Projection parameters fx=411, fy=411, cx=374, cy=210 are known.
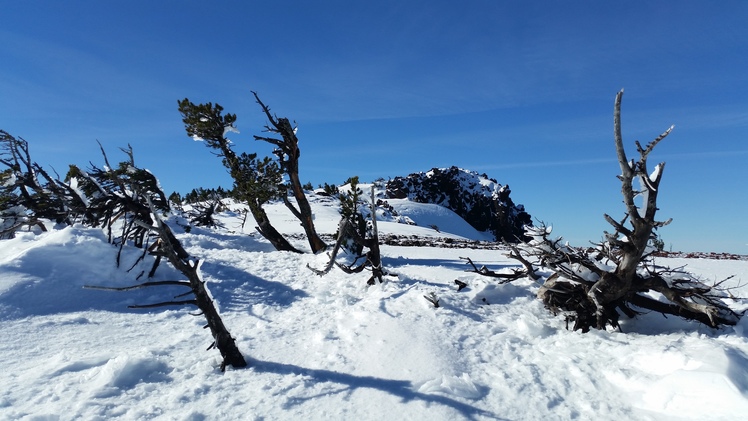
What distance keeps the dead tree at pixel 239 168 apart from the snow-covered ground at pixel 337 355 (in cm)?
614

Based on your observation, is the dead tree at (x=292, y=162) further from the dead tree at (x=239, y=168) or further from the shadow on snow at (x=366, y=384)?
the shadow on snow at (x=366, y=384)

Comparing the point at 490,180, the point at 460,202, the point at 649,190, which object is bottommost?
the point at 649,190

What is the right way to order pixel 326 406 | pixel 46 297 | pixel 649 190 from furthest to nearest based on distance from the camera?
pixel 46 297
pixel 649 190
pixel 326 406

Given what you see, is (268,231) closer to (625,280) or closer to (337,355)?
(337,355)

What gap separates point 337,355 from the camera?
5848 mm

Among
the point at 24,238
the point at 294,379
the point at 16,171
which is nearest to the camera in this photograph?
the point at 294,379

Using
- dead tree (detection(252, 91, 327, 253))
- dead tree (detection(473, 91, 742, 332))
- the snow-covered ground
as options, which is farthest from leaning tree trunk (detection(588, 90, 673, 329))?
dead tree (detection(252, 91, 327, 253))

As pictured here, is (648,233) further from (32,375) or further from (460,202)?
(460,202)

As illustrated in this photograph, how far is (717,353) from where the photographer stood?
4602 mm

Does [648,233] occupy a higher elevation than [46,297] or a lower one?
higher

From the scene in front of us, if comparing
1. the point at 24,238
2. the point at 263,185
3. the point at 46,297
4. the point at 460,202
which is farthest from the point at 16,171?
the point at 460,202

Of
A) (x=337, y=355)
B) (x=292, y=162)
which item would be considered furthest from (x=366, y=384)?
(x=292, y=162)

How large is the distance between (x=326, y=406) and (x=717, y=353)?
14.4 ft

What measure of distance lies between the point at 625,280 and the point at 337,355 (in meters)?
4.39
